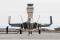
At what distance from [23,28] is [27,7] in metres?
9.36

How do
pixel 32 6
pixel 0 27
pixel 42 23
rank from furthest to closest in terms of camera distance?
pixel 0 27, pixel 42 23, pixel 32 6

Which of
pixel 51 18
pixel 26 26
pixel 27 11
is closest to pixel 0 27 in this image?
pixel 51 18

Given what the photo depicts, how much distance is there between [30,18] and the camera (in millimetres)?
39656

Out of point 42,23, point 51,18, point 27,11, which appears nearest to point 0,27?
point 51,18

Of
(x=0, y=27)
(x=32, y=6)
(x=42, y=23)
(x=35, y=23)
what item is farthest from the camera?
(x=0, y=27)

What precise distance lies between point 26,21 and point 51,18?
18.2m

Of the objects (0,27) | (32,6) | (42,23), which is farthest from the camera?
(0,27)

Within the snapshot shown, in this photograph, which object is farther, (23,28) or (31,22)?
(23,28)

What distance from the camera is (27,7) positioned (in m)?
35.4

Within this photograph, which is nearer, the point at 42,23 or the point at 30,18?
the point at 30,18

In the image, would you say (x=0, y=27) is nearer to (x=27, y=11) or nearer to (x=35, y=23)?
(x=35, y=23)

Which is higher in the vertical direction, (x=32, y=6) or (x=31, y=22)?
(x=32, y=6)

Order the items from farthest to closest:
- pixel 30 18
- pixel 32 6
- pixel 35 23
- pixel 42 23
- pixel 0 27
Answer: pixel 0 27 < pixel 42 23 < pixel 35 23 < pixel 30 18 < pixel 32 6

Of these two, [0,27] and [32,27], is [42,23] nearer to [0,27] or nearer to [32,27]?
[32,27]
